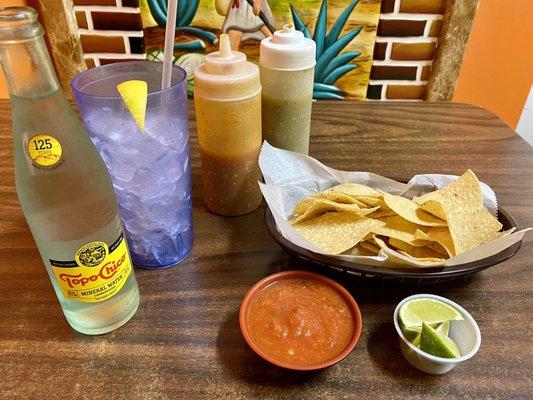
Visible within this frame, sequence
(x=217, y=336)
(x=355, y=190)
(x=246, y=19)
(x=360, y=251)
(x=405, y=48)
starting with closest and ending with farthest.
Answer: (x=217, y=336) < (x=360, y=251) < (x=355, y=190) < (x=246, y=19) < (x=405, y=48)

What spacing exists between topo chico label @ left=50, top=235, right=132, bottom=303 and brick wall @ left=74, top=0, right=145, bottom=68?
1.76 metres

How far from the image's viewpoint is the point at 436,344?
0.65 metres

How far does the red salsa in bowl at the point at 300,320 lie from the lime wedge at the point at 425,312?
0.07 meters

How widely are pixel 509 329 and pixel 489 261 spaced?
0.11 meters

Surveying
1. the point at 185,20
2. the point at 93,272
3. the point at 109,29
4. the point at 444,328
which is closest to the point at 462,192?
the point at 444,328

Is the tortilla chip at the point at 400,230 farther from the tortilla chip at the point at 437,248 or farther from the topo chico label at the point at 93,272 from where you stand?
the topo chico label at the point at 93,272

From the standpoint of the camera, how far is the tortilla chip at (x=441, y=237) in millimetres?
800

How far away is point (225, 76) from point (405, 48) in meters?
1.64

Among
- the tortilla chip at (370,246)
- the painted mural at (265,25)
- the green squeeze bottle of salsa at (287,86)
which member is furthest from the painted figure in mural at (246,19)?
the tortilla chip at (370,246)

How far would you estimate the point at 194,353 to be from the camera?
710mm

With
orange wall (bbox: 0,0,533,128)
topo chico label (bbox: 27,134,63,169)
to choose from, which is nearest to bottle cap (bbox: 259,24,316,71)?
topo chico label (bbox: 27,134,63,169)

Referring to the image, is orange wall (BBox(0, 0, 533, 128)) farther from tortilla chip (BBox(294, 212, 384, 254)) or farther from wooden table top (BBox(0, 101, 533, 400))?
tortilla chip (BBox(294, 212, 384, 254))

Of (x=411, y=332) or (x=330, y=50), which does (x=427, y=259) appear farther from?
(x=330, y=50)

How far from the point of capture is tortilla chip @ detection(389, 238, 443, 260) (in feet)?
2.71
